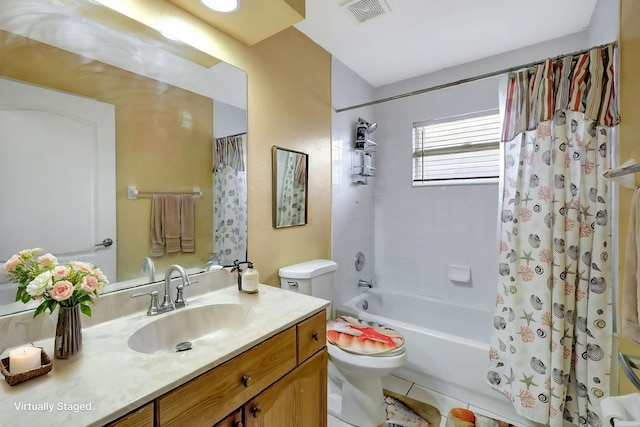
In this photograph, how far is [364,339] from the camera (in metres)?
1.58

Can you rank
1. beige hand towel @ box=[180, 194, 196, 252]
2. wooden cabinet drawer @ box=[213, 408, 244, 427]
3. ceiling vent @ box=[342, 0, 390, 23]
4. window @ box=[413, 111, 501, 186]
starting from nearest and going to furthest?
wooden cabinet drawer @ box=[213, 408, 244, 427]
beige hand towel @ box=[180, 194, 196, 252]
ceiling vent @ box=[342, 0, 390, 23]
window @ box=[413, 111, 501, 186]

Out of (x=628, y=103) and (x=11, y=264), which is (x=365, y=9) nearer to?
(x=628, y=103)

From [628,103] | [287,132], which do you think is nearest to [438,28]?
[628,103]

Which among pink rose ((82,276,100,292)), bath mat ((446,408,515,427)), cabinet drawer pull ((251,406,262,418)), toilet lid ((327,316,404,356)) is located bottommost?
bath mat ((446,408,515,427))

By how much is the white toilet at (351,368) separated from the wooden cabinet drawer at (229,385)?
0.60 meters

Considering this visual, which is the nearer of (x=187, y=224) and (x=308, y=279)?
(x=187, y=224)

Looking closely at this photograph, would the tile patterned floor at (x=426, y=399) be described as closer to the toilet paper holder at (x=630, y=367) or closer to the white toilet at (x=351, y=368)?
the white toilet at (x=351, y=368)

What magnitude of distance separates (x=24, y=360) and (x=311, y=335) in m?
0.85

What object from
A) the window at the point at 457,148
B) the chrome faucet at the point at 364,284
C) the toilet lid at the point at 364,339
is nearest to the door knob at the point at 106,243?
the toilet lid at the point at 364,339

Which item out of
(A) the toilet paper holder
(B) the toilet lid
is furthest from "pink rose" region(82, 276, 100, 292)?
(A) the toilet paper holder

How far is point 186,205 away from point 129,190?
0.81ft

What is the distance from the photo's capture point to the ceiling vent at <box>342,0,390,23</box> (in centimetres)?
160

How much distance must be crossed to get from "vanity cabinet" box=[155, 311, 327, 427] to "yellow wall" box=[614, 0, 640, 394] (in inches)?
51.9

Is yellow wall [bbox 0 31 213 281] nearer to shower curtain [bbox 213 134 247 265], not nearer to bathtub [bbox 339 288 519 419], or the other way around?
shower curtain [bbox 213 134 247 265]
